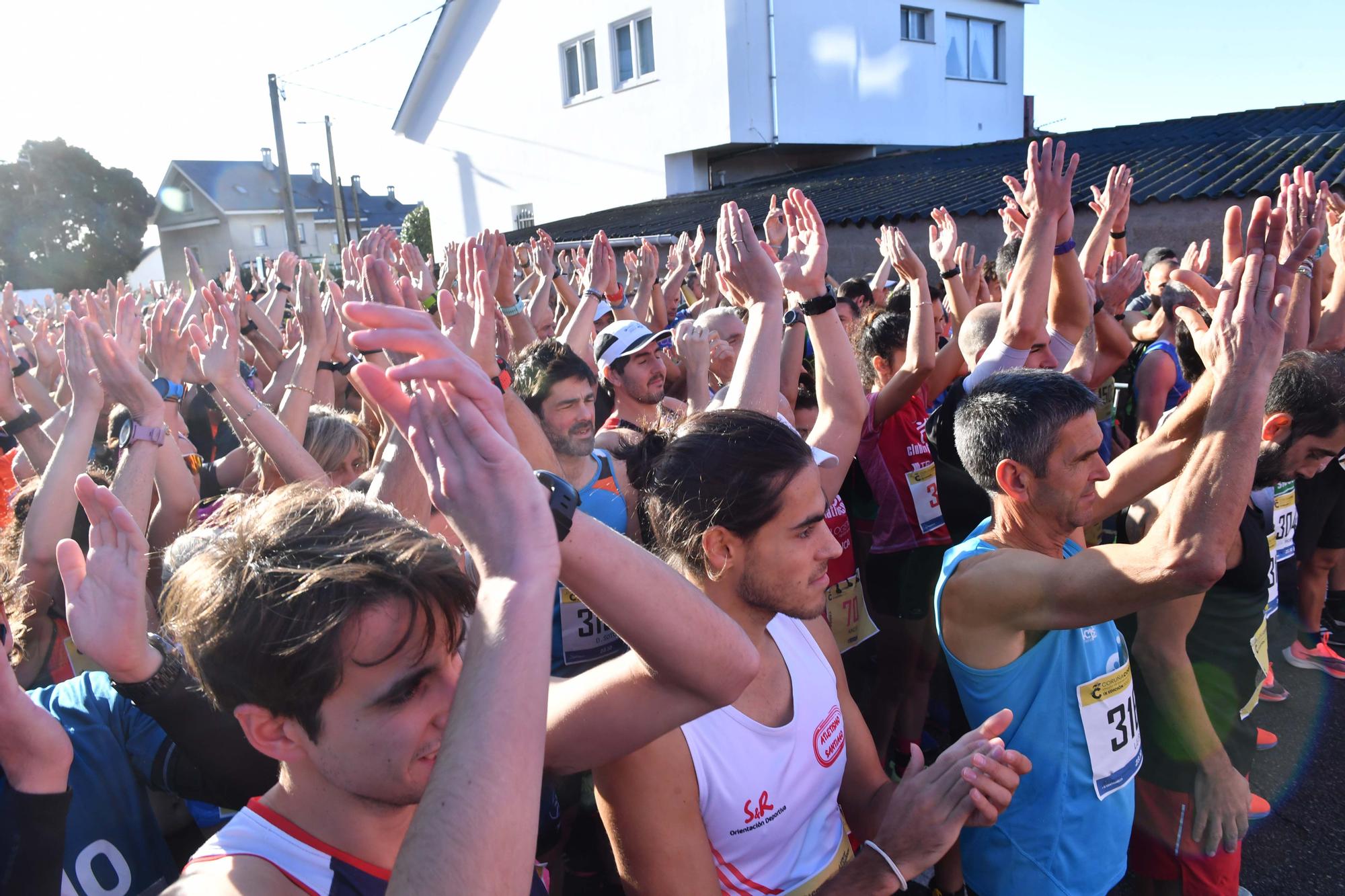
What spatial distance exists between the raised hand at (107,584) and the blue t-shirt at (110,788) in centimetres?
26

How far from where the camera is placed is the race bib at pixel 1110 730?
2176mm

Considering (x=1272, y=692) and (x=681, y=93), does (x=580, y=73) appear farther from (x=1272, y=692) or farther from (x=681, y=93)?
(x=1272, y=692)

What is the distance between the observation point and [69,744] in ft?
5.18

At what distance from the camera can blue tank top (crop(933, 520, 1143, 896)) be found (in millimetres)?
2168

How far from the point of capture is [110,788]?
181 centimetres

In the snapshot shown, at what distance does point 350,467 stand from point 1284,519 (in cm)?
401

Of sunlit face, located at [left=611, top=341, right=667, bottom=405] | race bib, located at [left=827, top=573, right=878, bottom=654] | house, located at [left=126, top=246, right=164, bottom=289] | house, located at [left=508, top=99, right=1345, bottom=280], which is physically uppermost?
house, located at [left=126, top=246, right=164, bottom=289]

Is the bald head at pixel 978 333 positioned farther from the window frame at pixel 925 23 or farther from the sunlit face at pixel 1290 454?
the window frame at pixel 925 23

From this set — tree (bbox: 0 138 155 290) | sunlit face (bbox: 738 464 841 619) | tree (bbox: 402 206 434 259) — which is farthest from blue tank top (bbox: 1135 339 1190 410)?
tree (bbox: 0 138 155 290)

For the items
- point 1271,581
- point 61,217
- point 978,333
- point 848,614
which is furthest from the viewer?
point 61,217

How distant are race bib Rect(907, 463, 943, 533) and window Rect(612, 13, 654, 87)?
2008 cm

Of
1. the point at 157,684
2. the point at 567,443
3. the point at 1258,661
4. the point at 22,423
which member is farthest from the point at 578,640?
the point at 22,423

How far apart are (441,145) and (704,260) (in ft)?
78.1

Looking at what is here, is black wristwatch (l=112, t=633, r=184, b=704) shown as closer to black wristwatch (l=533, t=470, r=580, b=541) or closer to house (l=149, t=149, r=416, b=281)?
black wristwatch (l=533, t=470, r=580, b=541)
